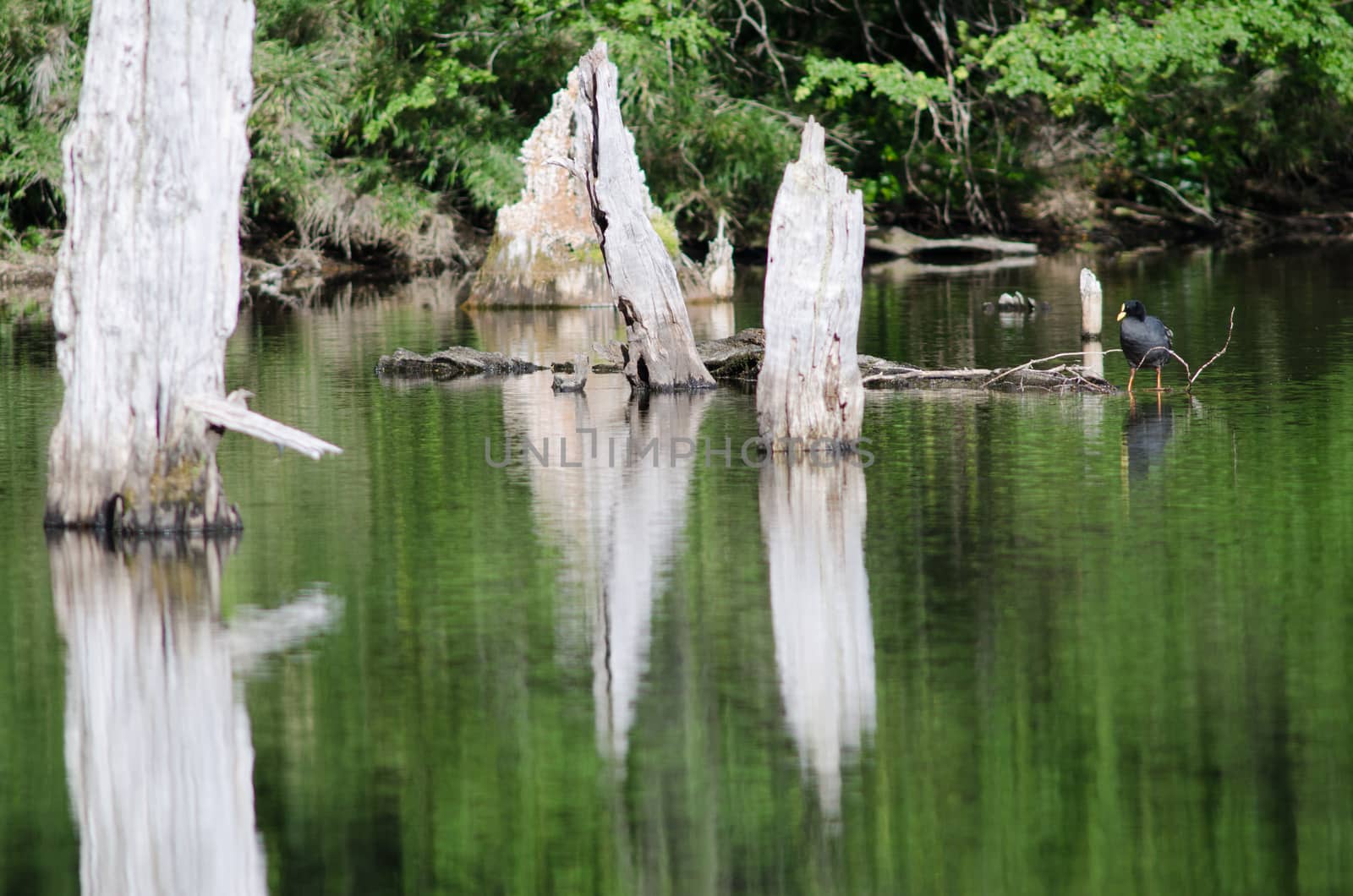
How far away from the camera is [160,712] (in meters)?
7.20

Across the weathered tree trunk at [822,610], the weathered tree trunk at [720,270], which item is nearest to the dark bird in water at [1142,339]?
the weathered tree trunk at [822,610]

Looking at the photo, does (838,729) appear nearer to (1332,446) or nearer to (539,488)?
(539,488)

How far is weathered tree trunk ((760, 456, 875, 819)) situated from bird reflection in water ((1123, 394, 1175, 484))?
69.2 inches

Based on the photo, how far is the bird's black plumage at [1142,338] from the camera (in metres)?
16.3

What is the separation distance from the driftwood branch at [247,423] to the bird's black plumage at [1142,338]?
8476 millimetres

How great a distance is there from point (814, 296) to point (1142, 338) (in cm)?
477

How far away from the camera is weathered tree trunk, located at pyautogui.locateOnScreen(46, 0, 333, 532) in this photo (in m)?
9.70

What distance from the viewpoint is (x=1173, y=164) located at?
140 feet

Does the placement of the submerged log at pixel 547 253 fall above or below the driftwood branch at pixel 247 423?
above

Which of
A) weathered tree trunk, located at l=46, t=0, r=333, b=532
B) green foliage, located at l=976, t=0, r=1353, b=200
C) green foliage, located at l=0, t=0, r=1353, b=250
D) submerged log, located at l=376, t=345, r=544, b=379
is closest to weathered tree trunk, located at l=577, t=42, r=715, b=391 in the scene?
submerged log, located at l=376, t=345, r=544, b=379

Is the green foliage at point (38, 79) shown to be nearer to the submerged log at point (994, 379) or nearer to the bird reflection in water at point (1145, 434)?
the submerged log at point (994, 379)

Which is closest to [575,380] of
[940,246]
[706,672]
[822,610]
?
[822,610]

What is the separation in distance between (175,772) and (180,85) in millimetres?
4436

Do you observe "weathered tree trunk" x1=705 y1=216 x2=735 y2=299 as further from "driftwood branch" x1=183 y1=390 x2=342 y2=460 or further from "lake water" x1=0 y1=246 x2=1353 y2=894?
"driftwood branch" x1=183 y1=390 x2=342 y2=460
